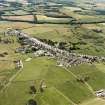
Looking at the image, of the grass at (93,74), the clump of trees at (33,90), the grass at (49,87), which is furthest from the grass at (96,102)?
the clump of trees at (33,90)

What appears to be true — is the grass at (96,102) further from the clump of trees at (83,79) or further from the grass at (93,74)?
the clump of trees at (83,79)

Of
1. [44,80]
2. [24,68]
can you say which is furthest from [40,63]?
[44,80]

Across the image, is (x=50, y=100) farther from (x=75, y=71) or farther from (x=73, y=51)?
(x=73, y=51)

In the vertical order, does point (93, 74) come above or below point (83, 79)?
below

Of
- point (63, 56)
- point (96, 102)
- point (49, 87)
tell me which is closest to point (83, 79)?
point (49, 87)

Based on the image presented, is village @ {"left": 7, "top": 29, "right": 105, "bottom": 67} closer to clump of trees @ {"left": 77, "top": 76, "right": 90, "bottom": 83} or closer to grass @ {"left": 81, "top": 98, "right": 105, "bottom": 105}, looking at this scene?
clump of trees @ {"left": 77, "top": 76, "right": 90, "bottom": 83}

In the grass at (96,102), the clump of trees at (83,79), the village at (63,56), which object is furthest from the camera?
the village at (63,56)

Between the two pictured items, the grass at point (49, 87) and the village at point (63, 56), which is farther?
the village at point (63, 56)

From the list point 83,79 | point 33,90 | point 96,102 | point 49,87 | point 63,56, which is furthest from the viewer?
point 63,56

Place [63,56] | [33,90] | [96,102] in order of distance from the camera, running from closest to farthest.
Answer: [96,102] → [33,90] → [63,56]

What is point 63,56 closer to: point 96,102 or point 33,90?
point 33,90

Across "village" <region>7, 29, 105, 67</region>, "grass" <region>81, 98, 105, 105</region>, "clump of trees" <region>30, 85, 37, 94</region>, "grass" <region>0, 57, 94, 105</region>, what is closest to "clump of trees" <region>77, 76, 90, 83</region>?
"grass" <region>0, 57, 94, 105</region>
